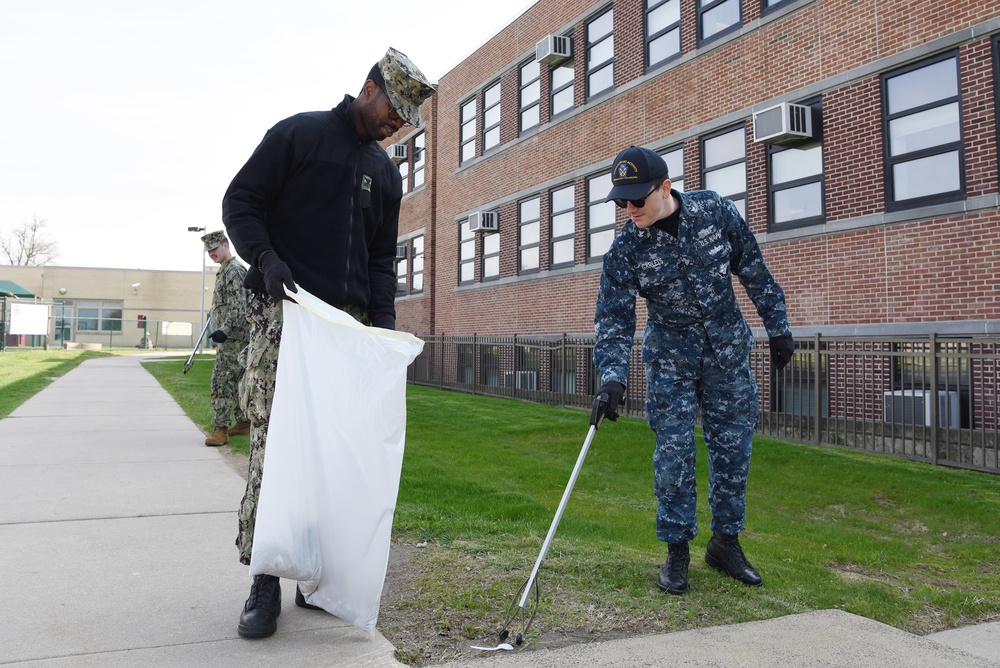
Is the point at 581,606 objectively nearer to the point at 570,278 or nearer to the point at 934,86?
the point at 934,86

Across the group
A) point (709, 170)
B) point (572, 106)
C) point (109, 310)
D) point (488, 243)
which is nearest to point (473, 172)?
point (488, 243)

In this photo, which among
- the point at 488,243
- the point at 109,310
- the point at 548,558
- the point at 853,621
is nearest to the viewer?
the point at 853,621

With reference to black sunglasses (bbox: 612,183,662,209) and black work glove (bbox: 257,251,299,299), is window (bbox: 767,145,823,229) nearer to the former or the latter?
black sunglasses (bbox: 612,183,662,209)

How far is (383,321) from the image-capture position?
141 inches

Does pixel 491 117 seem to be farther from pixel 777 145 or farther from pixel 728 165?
pixel 777 145

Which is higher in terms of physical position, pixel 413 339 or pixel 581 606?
pixel 413 339

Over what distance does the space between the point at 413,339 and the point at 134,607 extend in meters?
1.55

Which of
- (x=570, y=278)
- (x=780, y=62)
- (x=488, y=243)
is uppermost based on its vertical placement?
(x=780, y=62)

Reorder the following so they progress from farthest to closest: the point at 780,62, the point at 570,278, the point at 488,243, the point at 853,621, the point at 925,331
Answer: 1. the point at 488,243
2. the point at 570,278
3. the point at 780,62
4. the point at 925,331
5. the point at 853,621

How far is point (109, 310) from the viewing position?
2477 inches

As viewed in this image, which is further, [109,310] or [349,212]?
[109,310]

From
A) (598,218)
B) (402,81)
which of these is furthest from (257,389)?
(598,218)

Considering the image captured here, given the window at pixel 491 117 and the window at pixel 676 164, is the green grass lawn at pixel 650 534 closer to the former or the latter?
the window at pixel 676 164

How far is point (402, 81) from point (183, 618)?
2.32 metres
